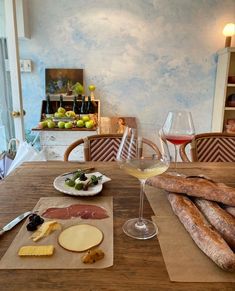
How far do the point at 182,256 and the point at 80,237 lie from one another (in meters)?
0.24

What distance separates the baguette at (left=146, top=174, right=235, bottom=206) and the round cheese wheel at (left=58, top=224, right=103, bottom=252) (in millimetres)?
283

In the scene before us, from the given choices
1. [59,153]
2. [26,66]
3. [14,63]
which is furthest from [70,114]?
[26,66]

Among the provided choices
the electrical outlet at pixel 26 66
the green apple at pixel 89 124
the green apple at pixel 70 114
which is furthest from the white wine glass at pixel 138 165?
the electrical outlet at pixel 26 66

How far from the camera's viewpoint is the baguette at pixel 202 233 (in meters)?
0.49

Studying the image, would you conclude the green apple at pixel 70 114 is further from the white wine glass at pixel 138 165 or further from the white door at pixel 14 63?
the white wine glass at pixel 138 165

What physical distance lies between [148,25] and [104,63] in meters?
0.67

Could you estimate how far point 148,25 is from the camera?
9.48 ft

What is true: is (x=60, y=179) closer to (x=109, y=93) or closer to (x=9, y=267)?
(x=9, y=267)

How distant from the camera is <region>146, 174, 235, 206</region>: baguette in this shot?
70 centimetres

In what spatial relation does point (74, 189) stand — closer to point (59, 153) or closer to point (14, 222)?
point (14, 222)

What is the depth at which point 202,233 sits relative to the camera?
1.86ft

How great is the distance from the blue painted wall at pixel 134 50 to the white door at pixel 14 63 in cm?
99

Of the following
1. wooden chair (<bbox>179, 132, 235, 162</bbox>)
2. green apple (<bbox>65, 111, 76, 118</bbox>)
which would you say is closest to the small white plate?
wooden chair (<bbox>179, 132, 235, 162</bbox>)

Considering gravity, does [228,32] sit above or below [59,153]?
above
